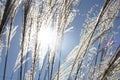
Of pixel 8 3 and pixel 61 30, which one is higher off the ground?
pixel 8 3

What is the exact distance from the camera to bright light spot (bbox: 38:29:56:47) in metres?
2.48

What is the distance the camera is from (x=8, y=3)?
67.0 inches

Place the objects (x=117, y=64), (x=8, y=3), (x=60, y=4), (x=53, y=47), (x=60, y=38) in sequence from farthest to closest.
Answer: (x=53, y=47)
(x=60, y=38)
(x=60, y=4)
(x=117, y=64)
(x=8, y=3)

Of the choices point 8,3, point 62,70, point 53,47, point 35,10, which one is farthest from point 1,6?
point 62,70

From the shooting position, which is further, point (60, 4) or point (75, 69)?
point (75, 69)

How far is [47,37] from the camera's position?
8.68 feet

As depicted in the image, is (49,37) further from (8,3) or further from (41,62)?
(8,3)

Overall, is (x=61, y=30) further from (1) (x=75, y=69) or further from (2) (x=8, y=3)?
(2) (x=8, y=3)

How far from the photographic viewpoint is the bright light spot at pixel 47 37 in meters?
2.48

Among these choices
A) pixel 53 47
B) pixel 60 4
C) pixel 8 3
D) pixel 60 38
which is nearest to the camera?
pixel 8 3

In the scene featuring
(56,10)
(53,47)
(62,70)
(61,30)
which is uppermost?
(56,10)

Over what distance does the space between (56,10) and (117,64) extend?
0.67 m

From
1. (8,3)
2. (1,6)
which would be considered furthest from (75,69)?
(8,3)

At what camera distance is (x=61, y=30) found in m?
2.30
